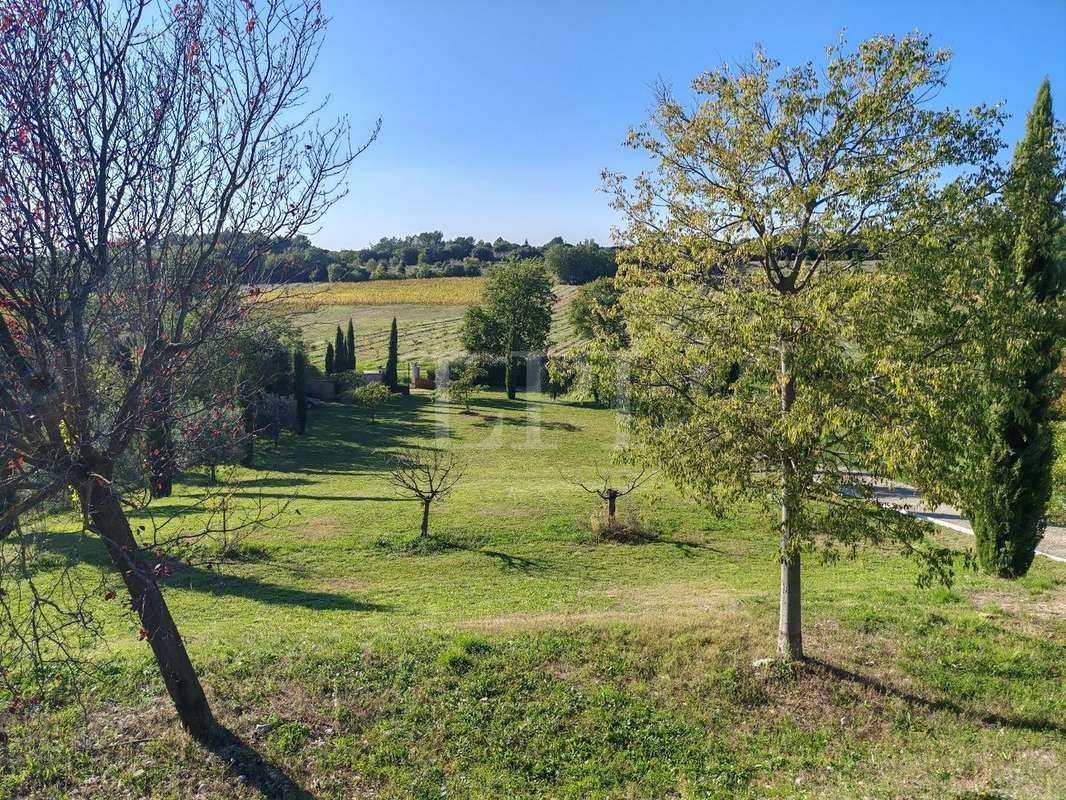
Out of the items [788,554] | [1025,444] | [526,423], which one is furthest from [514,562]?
[526,423]

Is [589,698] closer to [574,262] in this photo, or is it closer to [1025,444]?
[1025,444]

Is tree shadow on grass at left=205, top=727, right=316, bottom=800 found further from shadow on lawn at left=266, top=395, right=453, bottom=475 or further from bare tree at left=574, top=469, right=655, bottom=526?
shadow on lawn at left=266, top=395, right=453, bottom=475

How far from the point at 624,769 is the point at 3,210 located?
647 centimetres

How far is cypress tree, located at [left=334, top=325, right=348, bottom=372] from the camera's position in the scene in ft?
154

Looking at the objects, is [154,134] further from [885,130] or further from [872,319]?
[885,130]

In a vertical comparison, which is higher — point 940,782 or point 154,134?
point 154,134

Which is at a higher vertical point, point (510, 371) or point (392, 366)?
point (392, 366)

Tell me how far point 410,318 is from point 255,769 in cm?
6373

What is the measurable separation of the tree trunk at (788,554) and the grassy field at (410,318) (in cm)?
3666

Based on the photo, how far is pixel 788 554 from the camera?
7148 millimetres

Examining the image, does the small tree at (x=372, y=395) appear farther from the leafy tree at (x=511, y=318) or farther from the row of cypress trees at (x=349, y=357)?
the leafy tree at (x=511, y=318)

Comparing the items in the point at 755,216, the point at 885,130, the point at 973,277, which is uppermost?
the point at 885,130

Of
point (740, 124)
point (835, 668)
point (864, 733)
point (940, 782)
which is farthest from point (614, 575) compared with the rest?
point (740, 124)

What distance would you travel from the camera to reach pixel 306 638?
848 cm
